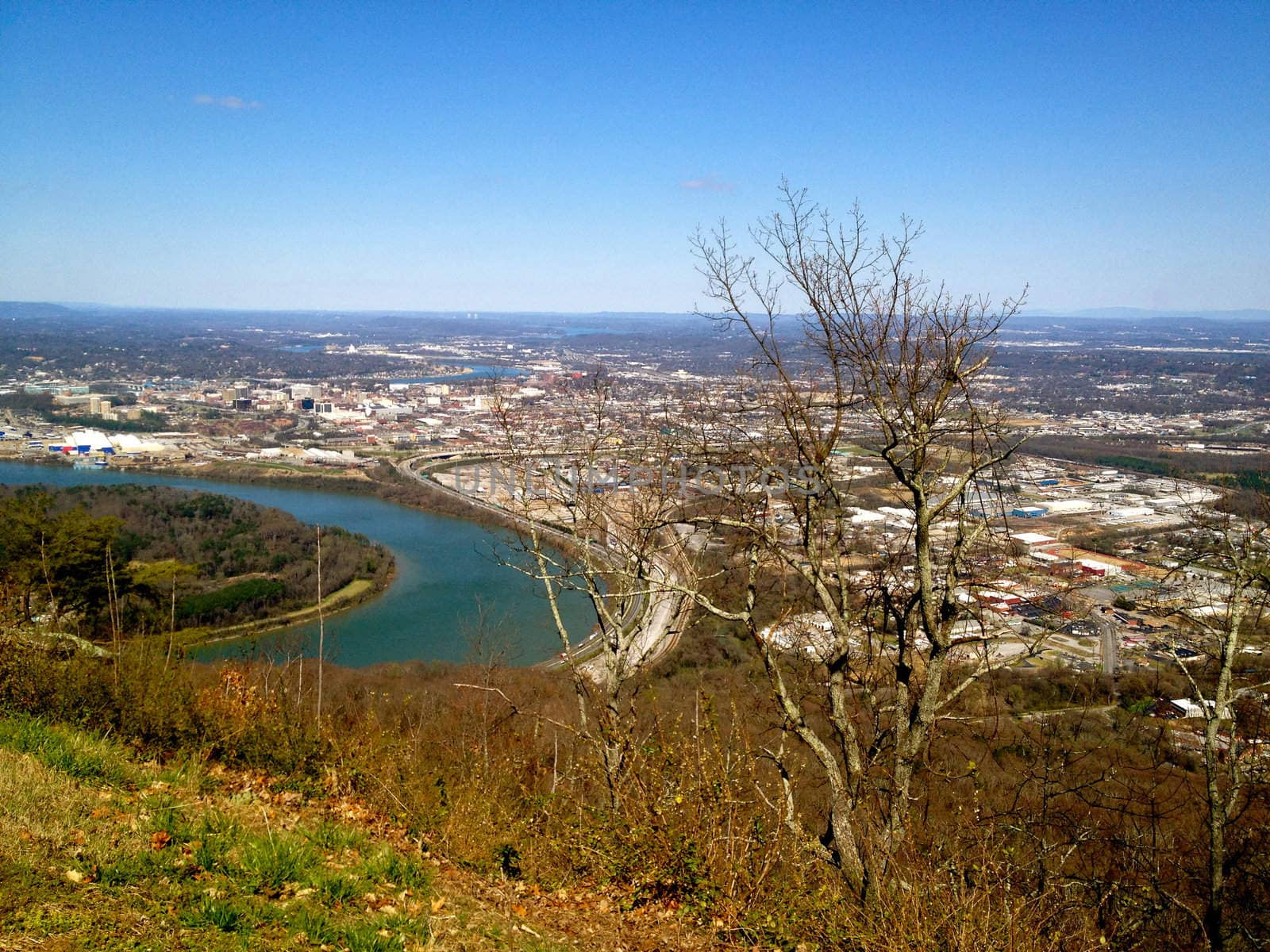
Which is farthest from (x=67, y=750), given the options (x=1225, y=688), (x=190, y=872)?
(x=1225, y=688)

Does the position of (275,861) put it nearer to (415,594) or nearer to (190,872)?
(190,872)

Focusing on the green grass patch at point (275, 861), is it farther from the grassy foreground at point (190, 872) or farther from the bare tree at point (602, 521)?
the bare tree at point (602, 521)

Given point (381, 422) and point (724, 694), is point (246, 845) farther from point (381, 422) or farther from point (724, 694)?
point (381, 422)

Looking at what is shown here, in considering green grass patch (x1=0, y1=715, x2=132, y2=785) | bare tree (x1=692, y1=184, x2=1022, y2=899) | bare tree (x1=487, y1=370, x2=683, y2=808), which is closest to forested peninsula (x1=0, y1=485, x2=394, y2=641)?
green grass patch (x1=0, y1=715, x2=132, y2=785)

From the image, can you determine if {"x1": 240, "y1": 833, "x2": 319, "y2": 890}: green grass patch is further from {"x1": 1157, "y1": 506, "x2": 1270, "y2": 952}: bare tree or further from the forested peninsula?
{"x1": 1157, "y1": 506, "x2": 1270, "y2": 952}: bare tree

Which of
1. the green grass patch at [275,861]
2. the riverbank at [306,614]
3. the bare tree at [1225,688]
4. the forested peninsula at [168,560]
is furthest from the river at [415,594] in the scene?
the bare tree at [1225,688]

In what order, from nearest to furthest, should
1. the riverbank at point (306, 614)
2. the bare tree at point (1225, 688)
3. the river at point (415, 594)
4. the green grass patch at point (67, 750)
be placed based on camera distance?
the green grass patch at point (67, 750) → the bare tree at point (1225, 688) → the riverbank at point (306, 614) → the river at point (415, 594)
